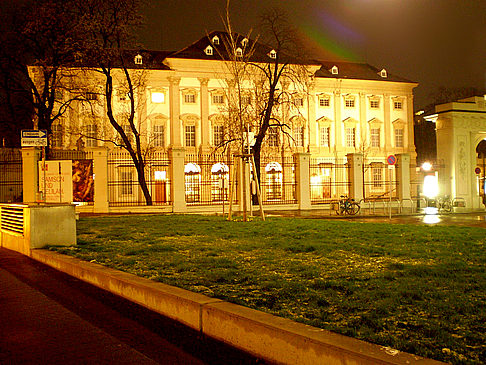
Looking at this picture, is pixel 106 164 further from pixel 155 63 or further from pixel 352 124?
pixel 352 124

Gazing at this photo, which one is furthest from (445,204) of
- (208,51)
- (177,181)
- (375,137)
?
(375,137)

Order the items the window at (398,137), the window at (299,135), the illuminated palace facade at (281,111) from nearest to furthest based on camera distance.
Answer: the illuminated palace facade at (281,111)
the window at (299,135)
the window at (398,137)

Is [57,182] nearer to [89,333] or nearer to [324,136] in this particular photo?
[89,333]

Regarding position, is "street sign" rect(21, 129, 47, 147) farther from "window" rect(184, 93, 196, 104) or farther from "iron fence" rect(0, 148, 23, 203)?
"window" rect(184, 93, 196, 104)

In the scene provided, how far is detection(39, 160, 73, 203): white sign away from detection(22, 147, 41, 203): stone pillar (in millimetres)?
8691

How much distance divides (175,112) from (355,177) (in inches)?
1217

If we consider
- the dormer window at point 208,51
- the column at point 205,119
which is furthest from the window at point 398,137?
the dormer window at point 208,51

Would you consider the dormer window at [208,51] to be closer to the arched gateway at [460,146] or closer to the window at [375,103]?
the window at [375,103]

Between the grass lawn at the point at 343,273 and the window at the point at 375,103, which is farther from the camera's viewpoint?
the window at the point at 375,103

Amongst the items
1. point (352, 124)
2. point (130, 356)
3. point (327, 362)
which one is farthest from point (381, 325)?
point (352, 124)

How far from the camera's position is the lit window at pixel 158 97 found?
5638 centimetres

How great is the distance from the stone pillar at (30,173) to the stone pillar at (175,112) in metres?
32.1

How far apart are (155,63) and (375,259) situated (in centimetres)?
5074

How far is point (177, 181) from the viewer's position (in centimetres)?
A: 2733
